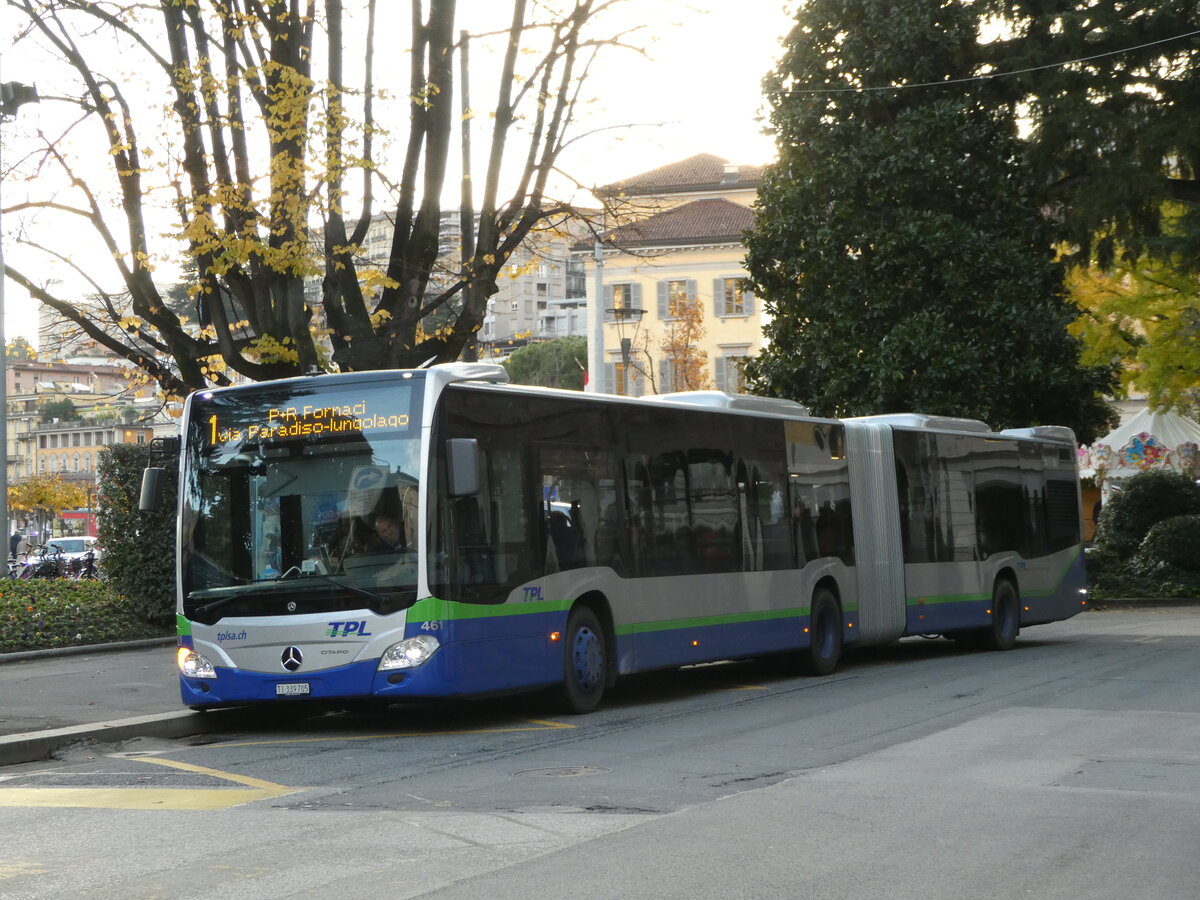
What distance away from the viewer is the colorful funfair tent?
131 ft

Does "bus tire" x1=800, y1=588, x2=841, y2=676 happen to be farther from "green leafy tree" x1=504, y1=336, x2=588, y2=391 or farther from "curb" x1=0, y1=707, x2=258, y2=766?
"green leafy tree" x1=504, y1=336, x2=588, y2=391

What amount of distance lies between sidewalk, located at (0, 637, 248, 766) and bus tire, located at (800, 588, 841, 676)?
6.75 m

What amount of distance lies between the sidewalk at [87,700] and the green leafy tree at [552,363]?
8131cm

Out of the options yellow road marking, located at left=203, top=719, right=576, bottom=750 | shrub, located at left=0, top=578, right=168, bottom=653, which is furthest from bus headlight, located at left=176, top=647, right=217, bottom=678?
shrub, located at left=0, top=578, right=168, bottom=653

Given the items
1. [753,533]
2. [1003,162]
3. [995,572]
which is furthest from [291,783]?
[1003,162]

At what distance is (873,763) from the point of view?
10422 mm

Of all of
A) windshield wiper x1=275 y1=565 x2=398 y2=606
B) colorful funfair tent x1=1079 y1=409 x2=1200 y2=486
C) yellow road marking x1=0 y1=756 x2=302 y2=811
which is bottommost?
yellow road marking x1=0 y1=756 x2=302 y2=811

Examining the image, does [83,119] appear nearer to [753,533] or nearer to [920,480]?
[753,533]

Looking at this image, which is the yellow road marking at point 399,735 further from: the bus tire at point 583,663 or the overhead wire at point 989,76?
the overhead wire at point 989,76

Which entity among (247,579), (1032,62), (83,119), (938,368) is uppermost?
(1032,62)

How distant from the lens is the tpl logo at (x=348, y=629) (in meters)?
12.3

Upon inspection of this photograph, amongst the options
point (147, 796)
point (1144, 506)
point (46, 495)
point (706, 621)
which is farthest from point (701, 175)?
point (147, 796)

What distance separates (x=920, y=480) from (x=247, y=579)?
1061 centimetres

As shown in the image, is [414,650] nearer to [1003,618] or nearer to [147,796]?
[147,796]
